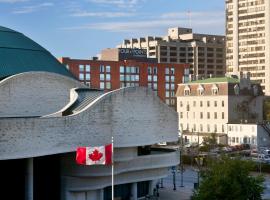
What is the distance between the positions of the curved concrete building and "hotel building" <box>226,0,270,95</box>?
13047 centimetres

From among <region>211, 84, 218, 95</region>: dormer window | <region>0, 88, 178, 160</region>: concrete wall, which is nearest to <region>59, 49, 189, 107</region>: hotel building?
<region>211, 84, 218, 95</region>: dormer window

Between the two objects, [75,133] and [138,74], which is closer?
[75,133]

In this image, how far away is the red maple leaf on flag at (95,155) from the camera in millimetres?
43625

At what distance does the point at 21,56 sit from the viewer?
6925 cm

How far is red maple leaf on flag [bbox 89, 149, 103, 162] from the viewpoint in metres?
43.6

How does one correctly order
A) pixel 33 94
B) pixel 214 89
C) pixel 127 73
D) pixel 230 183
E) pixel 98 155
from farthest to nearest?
pixel 127 73, pixel 214 89, pixel 33 94, pixel 230 183, pixel 98 155

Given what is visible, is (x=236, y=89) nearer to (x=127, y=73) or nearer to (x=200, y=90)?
(x=200, y=90)

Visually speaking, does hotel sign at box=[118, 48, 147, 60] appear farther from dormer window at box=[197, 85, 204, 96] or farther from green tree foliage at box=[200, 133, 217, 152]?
green tree foliage at box=[200, 133, 217, 152]

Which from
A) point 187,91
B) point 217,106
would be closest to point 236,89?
point 217,106

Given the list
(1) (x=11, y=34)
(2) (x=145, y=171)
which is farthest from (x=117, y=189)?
(1) (x=11, y=34)

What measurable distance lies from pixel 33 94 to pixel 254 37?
143564 mm

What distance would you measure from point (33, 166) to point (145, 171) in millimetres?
12945

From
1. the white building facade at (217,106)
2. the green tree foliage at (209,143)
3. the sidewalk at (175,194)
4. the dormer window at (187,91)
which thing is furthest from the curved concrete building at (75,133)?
the dormer window at (187,91)

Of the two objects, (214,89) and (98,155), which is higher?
(214,89)
